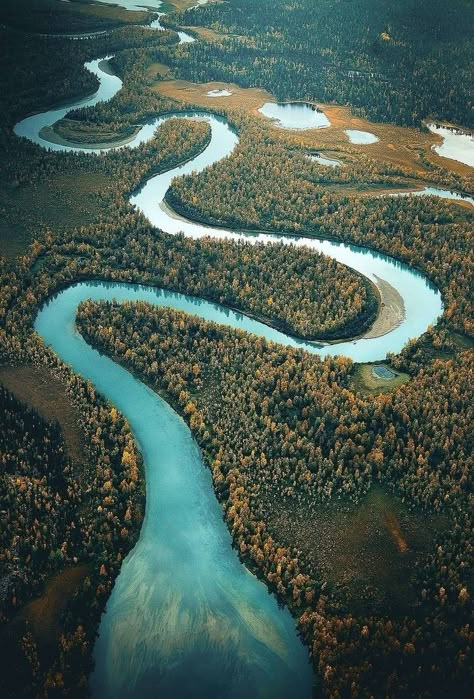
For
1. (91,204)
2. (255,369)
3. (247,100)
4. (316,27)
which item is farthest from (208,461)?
(316,27)

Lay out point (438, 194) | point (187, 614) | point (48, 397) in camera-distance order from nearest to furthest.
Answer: point (187, 614)
point (48, 397)
point (438, 194)

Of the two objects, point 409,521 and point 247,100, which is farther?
point 247,100

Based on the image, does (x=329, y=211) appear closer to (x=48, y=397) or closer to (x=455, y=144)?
(x=455, y=144)

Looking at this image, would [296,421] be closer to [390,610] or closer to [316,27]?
[390,610]

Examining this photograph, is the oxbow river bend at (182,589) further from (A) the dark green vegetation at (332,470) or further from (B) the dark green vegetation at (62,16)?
(B) the dark green vegetation at (62,16)

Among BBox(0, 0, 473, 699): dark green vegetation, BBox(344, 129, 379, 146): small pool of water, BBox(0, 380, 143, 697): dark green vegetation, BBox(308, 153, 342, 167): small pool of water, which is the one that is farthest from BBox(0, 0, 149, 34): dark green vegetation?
BBox(0, 380, 143, 697): dark green vegetation

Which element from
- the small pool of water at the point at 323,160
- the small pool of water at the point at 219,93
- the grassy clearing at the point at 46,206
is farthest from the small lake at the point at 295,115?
the grassy clearing at the point at 46,206

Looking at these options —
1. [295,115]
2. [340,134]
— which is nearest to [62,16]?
[295,115]
